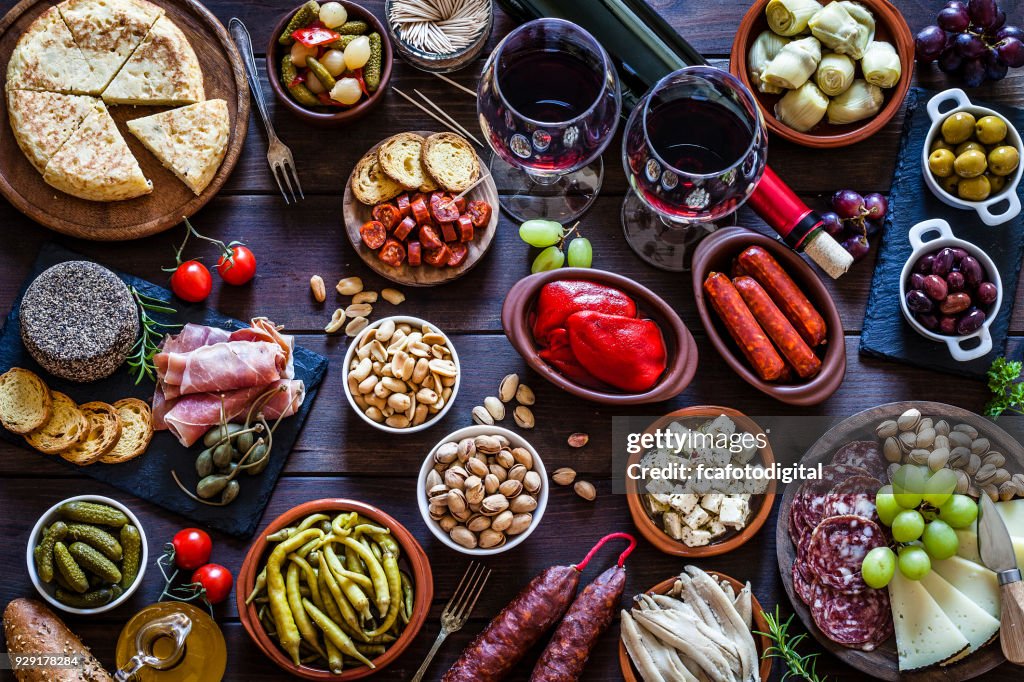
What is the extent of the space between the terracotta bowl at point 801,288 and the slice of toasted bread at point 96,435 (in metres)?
1.19

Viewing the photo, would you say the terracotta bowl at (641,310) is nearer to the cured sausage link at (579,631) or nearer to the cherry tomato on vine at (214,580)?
A: the cured sausage link at (579,631)

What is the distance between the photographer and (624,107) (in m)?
1.82

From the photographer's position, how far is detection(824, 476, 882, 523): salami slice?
1769mm

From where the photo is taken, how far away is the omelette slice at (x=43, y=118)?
179 cm

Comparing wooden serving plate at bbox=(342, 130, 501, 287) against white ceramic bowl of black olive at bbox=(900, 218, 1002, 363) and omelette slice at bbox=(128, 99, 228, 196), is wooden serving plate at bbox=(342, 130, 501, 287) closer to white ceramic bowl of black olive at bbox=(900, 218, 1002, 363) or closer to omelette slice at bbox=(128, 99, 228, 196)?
omelette slice at bbox=(128, 99, 228, 196)

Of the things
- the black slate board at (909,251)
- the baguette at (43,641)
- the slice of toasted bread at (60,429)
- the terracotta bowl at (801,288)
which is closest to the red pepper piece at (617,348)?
the terracotta bowl at (801,288)

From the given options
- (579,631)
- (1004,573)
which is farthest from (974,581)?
(579,631)

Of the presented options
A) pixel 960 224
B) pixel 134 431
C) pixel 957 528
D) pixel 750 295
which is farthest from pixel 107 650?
pixel 960 224

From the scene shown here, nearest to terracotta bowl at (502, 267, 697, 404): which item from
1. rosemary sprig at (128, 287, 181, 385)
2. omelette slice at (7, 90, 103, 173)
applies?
rosemary sprig at (128, 287, 181, 385)

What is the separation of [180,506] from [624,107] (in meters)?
1.22

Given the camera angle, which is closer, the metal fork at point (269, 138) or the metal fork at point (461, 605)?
the metal fork at point (461, 605)

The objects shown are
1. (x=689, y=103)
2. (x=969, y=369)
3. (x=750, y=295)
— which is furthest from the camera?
(x=969, y=369)

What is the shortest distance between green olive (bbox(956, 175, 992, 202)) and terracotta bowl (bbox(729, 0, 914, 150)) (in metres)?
0.21

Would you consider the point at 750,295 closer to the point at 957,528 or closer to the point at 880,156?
the point at 880,156
